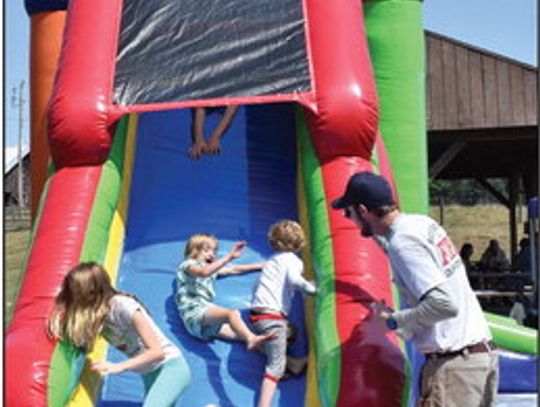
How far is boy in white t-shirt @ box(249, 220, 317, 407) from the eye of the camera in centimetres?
403

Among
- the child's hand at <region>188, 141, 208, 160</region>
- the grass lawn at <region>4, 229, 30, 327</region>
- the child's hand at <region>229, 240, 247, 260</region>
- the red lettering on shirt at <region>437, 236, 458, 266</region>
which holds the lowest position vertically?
the grass lawn at <region>4, 229, 30, 327</region>

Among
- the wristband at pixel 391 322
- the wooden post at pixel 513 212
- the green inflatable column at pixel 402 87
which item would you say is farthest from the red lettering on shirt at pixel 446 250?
the wooden post at pixel 513 212

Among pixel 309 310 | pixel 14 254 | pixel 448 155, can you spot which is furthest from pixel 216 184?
pixel 14 254

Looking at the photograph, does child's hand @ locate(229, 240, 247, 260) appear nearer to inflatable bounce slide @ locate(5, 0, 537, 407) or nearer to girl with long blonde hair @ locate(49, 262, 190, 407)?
inflatable bounce slide @ locate(5, 0, 537, 407)

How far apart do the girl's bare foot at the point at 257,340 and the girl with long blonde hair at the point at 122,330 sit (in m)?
0.57

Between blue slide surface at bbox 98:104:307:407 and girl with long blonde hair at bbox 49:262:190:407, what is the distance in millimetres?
537

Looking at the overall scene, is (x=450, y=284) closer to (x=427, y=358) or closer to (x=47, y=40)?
(x=427, y=358)

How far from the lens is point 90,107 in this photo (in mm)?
4609

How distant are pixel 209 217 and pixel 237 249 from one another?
0.35 meters

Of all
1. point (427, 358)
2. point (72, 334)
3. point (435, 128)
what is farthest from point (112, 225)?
point (435, 128)

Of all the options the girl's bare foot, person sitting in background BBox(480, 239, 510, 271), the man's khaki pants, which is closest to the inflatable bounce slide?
the girl's bare foot

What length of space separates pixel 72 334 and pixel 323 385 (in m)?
1.06

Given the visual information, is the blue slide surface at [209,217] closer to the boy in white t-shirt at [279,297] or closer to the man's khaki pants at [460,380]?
the boy in white t-shirt at [279,297]

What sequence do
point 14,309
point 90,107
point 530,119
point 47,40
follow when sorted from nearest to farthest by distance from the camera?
point 14,309 < point 90,107 < point 47,40 < point 530,119
